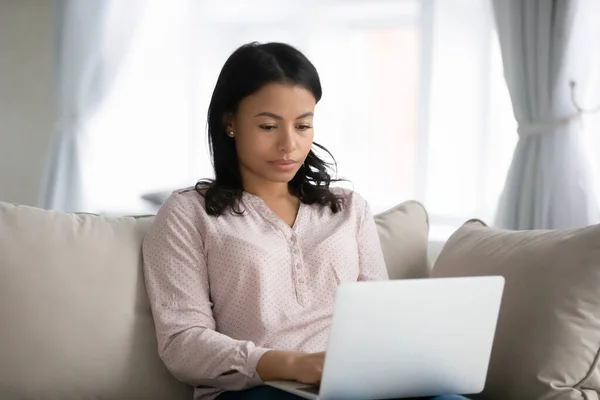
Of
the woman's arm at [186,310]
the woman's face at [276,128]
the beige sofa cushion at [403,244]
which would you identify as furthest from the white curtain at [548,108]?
the woman's arm at [186,310]

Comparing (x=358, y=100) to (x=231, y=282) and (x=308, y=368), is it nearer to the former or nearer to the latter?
(x=231, y=282)

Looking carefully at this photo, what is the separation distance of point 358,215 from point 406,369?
621 mm

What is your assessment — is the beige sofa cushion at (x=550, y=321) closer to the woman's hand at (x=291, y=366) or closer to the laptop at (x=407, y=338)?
the laptop at (x=407, y=338)

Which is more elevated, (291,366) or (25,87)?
(25,87)

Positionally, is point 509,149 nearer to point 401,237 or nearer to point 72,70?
point 401,237

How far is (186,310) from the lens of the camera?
5.84ft

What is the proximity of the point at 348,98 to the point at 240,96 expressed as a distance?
1707 mm

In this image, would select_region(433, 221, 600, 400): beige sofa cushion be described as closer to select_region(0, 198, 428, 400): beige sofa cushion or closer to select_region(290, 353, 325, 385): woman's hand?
select_region(290, 353, 325, 385): woman's hand

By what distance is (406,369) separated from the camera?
1.47 metres

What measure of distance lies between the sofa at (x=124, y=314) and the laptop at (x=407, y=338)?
9.5 inches

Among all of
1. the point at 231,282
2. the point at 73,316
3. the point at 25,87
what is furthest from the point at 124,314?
the point at 25,87

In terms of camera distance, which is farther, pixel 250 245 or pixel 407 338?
pixel 250 245

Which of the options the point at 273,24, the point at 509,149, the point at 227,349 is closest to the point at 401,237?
the point at 227,349

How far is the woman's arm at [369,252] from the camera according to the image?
2000 mm
